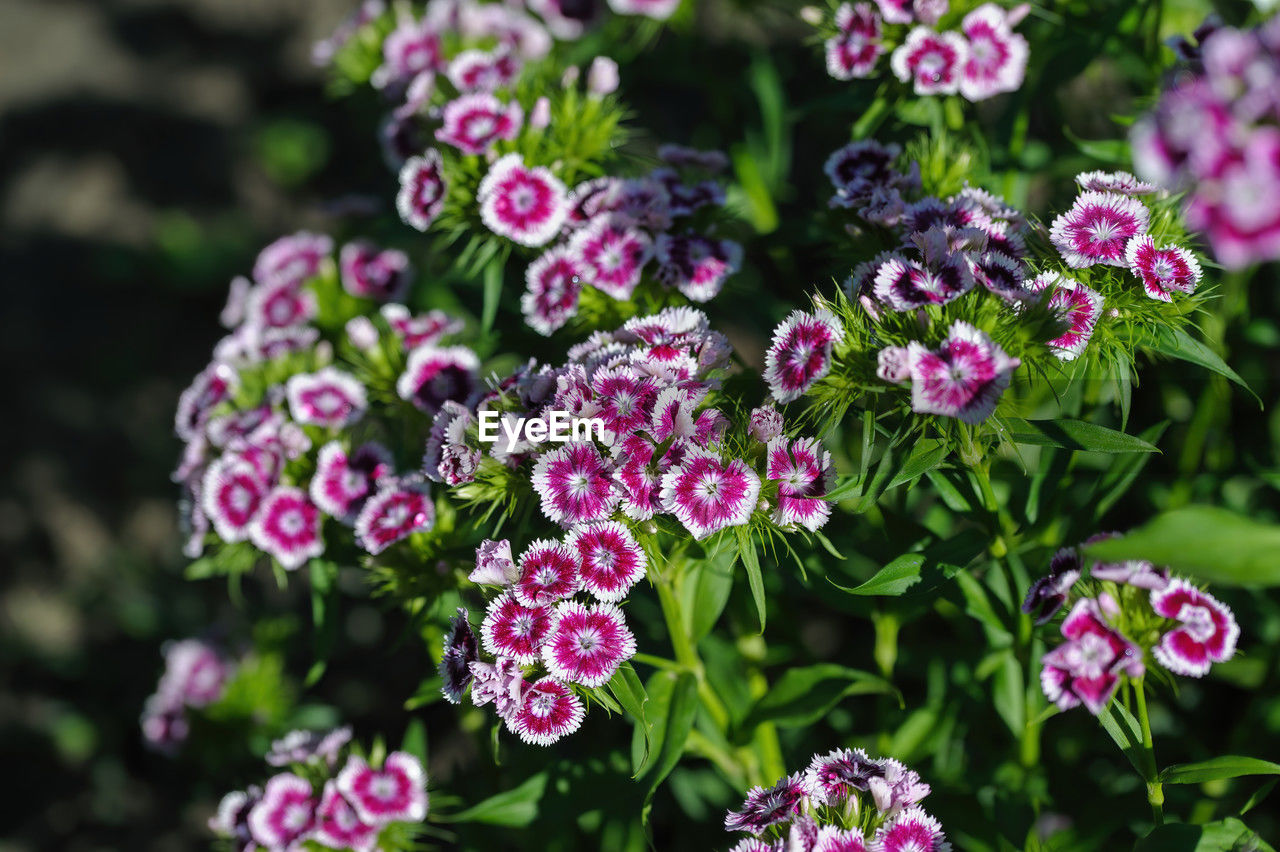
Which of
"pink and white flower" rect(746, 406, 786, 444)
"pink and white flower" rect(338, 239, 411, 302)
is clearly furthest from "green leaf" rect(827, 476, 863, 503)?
"pink and white flower" rect(338, 239, 411, 302)

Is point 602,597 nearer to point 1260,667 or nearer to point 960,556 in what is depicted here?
point 960,556

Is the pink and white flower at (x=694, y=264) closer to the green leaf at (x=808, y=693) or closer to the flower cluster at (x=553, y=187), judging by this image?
the flower cluster at (x=553, y=187)

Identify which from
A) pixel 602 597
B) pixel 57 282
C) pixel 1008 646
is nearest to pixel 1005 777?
pixel 1008 646

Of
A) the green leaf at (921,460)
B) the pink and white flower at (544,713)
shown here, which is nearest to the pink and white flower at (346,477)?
the pink and white flower at (544,713)

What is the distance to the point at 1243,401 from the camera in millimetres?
3254

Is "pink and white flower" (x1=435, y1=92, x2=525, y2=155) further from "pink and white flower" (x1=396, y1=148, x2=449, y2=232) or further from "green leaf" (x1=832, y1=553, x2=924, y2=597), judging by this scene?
"green leaf" (x1=832, y1=553, x2=924, y2=597)

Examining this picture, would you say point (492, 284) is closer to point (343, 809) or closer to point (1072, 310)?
point (343, 809)

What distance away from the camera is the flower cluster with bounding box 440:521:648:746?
178cm

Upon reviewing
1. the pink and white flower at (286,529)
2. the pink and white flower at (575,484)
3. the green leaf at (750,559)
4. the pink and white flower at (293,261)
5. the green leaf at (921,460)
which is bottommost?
the pink and white flower at (286,529)

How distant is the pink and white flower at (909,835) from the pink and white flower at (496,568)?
796mm

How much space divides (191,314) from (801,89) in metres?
3.70

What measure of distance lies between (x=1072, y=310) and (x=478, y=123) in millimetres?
1546

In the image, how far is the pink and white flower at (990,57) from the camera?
7.95ft


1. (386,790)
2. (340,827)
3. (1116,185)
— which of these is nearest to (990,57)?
(1116,185)
